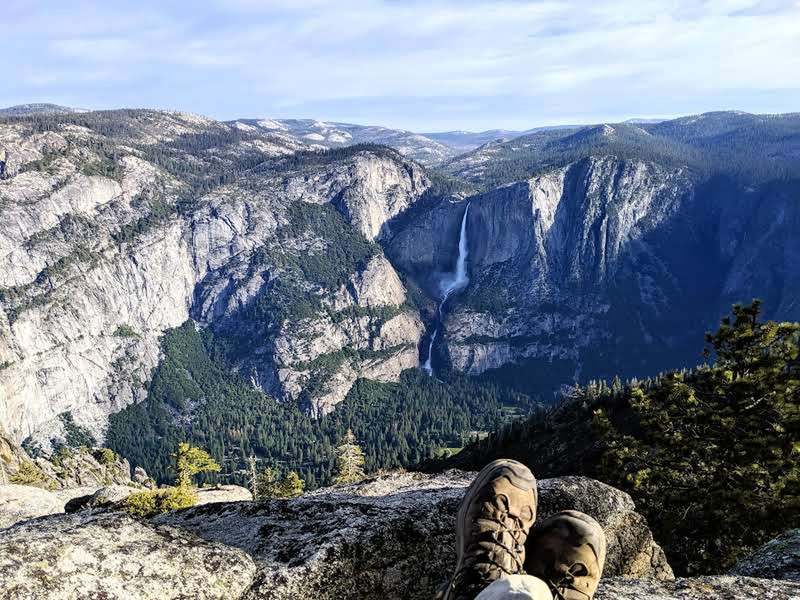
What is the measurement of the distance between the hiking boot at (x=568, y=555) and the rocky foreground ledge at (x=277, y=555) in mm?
670

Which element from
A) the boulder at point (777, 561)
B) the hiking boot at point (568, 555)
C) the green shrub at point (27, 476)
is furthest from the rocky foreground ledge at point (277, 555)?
the green shrub at point (27, 476)

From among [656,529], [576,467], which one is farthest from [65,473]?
[656,529]

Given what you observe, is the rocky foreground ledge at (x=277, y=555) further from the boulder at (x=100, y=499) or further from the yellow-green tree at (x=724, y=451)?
the boulder at (x=100, y=499)

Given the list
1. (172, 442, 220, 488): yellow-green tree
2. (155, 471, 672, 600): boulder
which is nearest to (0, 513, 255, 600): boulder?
(155, 471, 672, 600): boulder

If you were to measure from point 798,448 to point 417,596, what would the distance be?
43.1 ft

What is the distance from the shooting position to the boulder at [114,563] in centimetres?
587

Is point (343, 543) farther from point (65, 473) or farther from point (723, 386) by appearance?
point (65, 473)

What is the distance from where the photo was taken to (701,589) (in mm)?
7441

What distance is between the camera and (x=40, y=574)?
19.4 ft

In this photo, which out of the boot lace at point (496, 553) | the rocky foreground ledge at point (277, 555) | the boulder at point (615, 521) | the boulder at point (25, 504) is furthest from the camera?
the boulder at point (25, 504)

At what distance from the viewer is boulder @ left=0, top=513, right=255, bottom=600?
5872 millimetres

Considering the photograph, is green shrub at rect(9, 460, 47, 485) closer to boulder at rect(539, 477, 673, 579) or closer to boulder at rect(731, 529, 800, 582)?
boulder at rect(539, 477, 673, 579)

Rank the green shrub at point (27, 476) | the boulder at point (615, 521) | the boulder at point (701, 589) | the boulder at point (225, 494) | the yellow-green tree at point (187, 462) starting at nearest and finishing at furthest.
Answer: the boulder at point (701, 589), the boulder at point (615, 521), the yellow-green tree at point (187, 462), the boulder at point (225, 494), the green shrub at point (27, 476)

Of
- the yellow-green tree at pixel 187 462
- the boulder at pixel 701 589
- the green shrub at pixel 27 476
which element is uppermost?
the boulder at pixel 701 589
